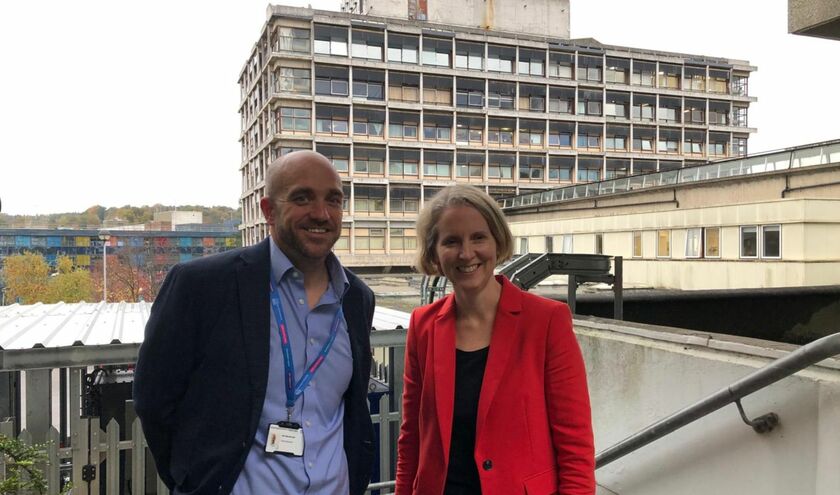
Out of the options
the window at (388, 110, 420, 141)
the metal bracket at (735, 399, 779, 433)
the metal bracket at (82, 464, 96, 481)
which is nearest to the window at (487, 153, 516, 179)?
the window at (388, 110, 420, 141)

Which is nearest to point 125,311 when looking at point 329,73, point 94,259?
point 329,73

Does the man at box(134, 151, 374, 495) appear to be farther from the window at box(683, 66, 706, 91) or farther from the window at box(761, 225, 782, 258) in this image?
the window at box(683, 66, 706, 91)

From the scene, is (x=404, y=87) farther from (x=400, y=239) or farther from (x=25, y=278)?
(x=25, y=278)

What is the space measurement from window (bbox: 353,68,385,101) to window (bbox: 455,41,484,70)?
→ 20.4 feet

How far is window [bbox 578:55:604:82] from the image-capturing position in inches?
1842

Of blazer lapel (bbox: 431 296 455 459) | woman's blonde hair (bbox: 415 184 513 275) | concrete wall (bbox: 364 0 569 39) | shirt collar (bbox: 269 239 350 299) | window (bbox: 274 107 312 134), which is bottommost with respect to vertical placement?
blazer lapel (bbox: 431 296 455 459)

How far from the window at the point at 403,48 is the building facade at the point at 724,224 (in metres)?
20.9

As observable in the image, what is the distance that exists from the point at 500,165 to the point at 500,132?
255 cm

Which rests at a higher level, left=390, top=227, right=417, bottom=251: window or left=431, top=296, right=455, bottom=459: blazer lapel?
left=390, top=227, right=417, bottom=251: window

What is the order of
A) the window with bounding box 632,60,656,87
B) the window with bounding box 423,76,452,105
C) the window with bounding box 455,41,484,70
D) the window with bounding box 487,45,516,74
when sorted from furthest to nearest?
the window with bounding box 632,60,656,87 → the window with bounding box 487,45,516,74 → the window with bounding box 455,41,484,70 → the window with bounding box 423,76,452,105

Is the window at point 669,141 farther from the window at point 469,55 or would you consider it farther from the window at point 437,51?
the window at point 437,51

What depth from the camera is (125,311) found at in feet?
17.9

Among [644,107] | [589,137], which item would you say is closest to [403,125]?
[589,137]

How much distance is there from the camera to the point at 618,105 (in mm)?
47938
